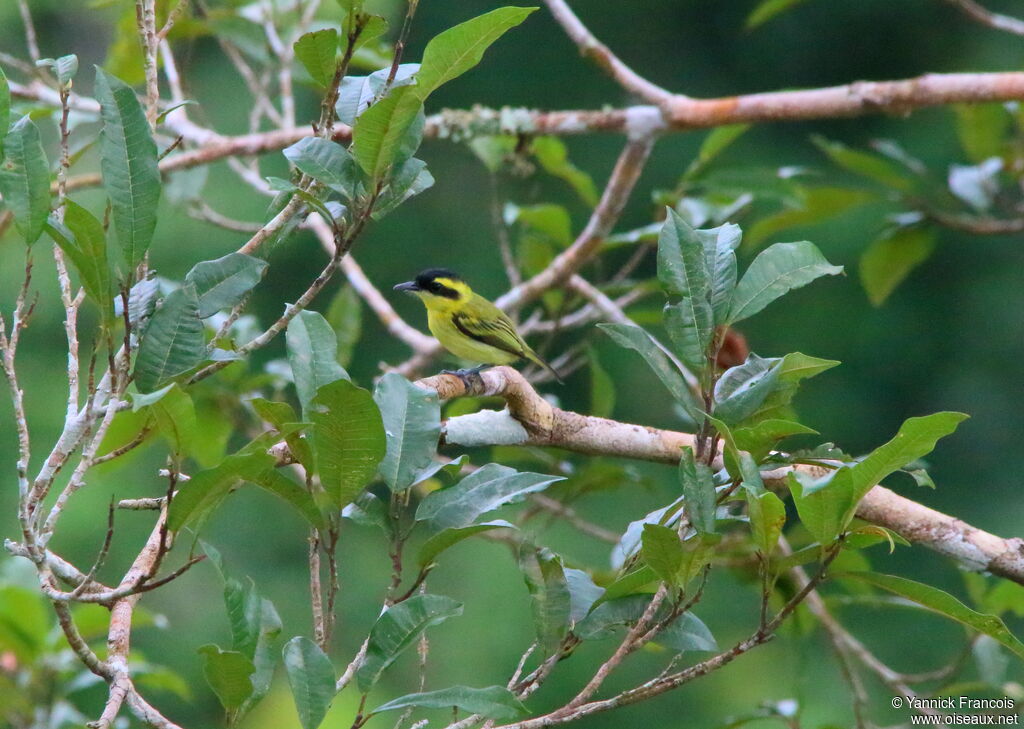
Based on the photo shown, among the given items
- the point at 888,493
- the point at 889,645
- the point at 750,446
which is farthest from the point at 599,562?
the point at 750,446

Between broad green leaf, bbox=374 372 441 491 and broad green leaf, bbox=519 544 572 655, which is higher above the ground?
broad green leaf, bbox=374 372 441 491

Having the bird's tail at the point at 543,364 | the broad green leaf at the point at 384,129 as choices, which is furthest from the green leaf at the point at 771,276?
the bird's tail at the point at 543,364

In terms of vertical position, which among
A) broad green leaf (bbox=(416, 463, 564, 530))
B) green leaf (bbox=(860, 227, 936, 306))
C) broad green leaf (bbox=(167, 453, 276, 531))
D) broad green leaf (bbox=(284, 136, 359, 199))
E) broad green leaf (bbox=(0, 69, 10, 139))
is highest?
broad green leaf (bbox=(0, 69, 10, 139))

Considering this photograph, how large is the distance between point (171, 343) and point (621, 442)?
952 mm

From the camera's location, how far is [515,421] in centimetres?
189

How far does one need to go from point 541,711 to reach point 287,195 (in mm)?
5900

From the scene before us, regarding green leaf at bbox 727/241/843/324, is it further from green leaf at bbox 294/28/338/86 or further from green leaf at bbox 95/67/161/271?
green leaf at bbox 95/67/161/271

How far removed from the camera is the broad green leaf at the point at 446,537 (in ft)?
4.15

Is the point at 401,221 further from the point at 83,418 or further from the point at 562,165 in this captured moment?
the point at 83,418

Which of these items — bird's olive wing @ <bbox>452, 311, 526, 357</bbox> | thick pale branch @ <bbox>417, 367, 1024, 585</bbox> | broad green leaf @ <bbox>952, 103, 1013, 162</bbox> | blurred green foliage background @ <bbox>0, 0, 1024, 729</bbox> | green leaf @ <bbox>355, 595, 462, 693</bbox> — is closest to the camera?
green leaf @ <bbox>355, 595, 462, 693</bbox>

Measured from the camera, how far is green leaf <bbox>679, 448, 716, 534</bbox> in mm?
1303

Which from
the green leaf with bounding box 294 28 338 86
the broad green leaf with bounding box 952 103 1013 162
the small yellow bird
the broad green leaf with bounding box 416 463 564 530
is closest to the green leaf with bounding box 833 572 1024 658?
the broad green leaf with bounding box 416 463 564 530

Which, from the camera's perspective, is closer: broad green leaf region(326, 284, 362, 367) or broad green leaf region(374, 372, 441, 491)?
broad green leaf region(374, 372, 441, 491)

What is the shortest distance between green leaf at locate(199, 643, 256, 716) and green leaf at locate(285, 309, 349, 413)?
0.30 metres
